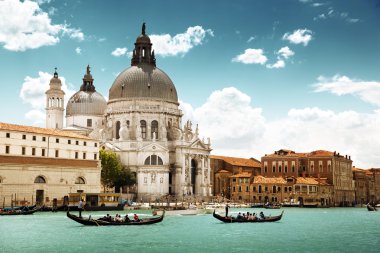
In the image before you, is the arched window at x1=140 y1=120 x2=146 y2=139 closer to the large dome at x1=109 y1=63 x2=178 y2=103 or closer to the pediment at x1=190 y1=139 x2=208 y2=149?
the large dome at x1=109 y1=63 x2=178 y2=103

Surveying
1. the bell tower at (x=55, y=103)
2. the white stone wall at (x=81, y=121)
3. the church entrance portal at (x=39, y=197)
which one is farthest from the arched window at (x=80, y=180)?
the white stone wall at (x=81, y=121)

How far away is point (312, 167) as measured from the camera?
93.2 meters

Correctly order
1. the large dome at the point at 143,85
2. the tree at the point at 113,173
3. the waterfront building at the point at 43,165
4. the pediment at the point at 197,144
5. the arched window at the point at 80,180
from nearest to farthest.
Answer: the waterfront building at the point at 43,165 < the arched window at the point at 80,180 < the tree at the point at 113,173 < the pediment at the point at 197,144 < the large dome at the point at 143,85

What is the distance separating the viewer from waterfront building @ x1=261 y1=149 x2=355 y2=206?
92250 millimetres

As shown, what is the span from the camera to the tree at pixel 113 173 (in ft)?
237

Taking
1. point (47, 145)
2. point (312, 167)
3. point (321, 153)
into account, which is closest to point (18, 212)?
point (47, 145)

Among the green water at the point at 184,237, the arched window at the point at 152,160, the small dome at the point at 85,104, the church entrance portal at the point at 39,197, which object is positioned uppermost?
the small dome at the point at 85,104

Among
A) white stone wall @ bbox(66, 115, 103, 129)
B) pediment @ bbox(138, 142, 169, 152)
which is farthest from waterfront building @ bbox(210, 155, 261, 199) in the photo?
white stone wall @ bbox(66, 115, 103, 129)

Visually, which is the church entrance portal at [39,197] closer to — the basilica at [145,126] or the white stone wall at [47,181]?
the white stone wall at [47,181]

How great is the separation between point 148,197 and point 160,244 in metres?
46.2

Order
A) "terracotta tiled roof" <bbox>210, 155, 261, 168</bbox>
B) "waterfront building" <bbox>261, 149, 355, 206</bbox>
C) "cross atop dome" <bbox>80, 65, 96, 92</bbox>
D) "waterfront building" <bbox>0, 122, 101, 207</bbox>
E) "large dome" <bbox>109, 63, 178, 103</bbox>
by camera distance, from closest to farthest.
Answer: "waterfront building" <bbox>0, 122, 101, 207</bbox>, "large dome" <bbox>109, 63, 178, 103</bbox>, "waterfront building" <bbox>261, 149, 355, 206</bbox>, "cross atop dome" <bbox>80, 65, 96, 92</bbox>, "terracotta tiled roof" <bbox>210, 155, 261, 168</bbox>

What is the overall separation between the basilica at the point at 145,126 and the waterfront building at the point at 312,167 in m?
12.9

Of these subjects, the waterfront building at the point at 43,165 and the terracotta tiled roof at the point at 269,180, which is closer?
the waterfront building at the point at 43,165

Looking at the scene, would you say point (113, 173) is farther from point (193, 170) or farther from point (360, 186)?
point (360, 186)
